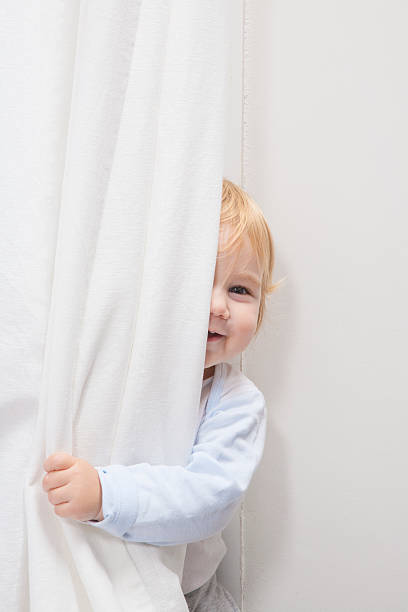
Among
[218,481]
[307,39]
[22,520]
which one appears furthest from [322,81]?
[22,520]

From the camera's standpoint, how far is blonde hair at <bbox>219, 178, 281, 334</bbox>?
80cm

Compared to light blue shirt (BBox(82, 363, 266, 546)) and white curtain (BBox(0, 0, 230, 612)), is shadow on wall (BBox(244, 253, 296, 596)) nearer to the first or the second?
light blue shirt (BBox(82, 363, 266, 546))

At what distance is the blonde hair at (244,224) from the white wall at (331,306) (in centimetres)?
13

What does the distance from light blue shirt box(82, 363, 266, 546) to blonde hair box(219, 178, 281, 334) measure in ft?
0.62

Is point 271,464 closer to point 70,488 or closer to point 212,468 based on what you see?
point 212,468

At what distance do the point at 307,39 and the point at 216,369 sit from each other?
20.5 inches

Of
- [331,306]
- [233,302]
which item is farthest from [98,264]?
[331,306]

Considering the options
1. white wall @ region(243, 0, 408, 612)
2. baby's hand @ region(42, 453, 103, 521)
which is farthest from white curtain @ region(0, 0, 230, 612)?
white wall @ region(243, 0, 408, 612)

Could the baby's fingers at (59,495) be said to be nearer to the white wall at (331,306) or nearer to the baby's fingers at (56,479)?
the baby's fingers at (56,479)

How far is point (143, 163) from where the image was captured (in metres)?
0.71

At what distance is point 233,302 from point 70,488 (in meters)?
0.31

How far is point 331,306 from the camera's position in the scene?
942 millimetres

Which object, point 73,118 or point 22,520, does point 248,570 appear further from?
point 73,118

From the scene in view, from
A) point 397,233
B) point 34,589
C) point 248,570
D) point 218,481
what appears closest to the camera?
point 34,589
